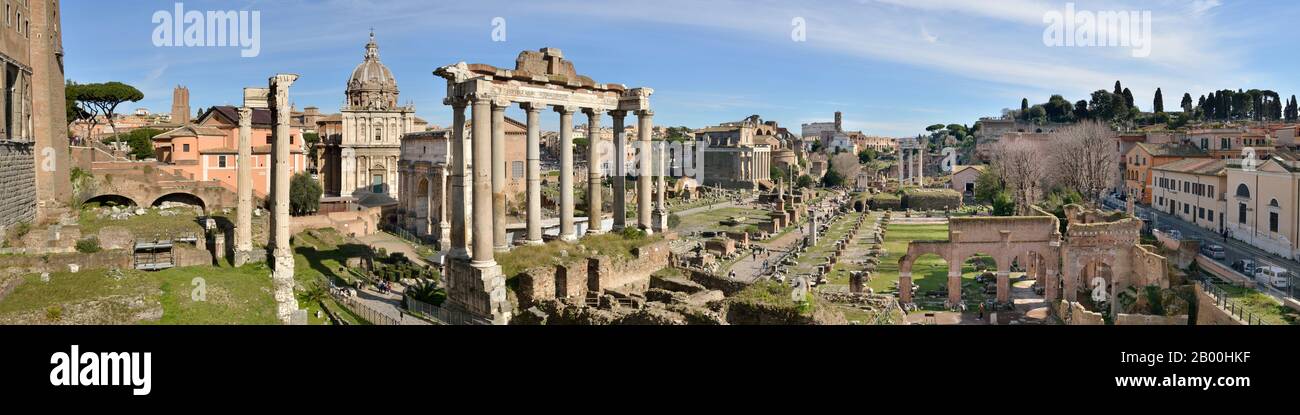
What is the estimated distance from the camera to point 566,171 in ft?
73.8

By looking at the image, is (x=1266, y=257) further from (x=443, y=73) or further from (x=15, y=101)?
(x=15, y=101)

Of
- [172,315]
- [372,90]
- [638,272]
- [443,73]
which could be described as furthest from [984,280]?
[372,90]

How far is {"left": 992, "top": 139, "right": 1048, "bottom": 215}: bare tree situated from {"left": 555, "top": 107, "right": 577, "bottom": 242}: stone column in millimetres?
36454

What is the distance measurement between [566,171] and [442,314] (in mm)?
5186

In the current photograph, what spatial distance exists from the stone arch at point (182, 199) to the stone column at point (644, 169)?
24.0m

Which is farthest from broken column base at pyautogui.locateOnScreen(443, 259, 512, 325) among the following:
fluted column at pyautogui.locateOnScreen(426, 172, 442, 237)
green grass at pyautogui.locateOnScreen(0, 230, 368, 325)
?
fluted column at pyautogui.locateOnScreen(426, 172, 442, 237)

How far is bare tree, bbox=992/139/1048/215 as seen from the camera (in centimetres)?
5412

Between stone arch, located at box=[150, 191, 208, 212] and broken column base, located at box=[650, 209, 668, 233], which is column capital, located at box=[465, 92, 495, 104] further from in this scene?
stone arch, located at box=[150, 191, 208, 212]

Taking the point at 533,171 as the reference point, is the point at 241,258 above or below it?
below

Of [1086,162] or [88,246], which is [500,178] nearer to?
[88,246]

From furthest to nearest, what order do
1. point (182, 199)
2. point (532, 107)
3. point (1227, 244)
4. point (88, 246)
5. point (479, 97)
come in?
point (182, 199)
point (1227, 244)
point (88, 246)
point (532, 107)
point (479, 97)

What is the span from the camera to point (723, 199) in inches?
3600

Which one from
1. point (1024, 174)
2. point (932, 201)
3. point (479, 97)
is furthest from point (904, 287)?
point (932, 201)
